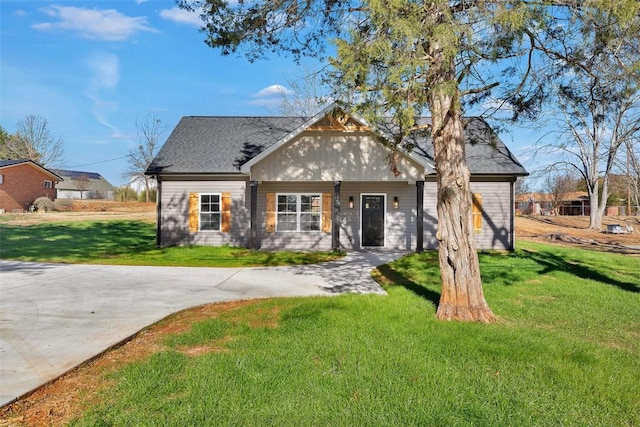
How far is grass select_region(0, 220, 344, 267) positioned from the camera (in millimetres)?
11703

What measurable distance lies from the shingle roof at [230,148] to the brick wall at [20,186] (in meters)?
25.1

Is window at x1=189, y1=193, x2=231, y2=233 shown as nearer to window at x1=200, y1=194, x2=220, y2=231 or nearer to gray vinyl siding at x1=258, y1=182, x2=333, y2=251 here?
window at x1=200, y1=194, x2=220, y2=231

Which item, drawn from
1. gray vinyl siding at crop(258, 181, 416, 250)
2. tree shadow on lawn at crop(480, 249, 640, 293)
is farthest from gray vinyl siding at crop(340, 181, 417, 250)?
tree shadow on lawn at crop(480, 249, 640, 293)

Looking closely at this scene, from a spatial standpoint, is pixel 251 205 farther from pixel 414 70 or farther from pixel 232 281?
pixel 414 70

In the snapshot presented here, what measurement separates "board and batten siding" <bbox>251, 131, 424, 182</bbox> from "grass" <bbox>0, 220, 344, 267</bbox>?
2.71 meters

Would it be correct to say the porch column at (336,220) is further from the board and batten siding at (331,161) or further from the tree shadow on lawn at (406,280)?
the tree shadow on lawn at (406,280)

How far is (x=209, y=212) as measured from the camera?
49.6 feet

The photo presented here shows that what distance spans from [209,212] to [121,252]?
3.23m

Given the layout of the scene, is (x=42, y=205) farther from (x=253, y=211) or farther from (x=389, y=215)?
(x=389, y=215)

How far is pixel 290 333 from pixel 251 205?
31.5 feet

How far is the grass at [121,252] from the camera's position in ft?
38.4

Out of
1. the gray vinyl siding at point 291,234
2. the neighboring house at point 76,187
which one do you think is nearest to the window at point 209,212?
the gray vinyl siding at point 291,234

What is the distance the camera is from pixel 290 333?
16.4 ft

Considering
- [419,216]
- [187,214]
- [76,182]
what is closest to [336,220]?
[419,216]
